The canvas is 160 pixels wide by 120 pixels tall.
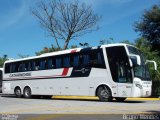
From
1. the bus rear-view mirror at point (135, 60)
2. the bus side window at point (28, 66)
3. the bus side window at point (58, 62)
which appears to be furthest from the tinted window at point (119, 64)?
the bus side window at point (28, 66)

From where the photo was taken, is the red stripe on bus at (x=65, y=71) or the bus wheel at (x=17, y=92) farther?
the bus wheel at (x=17, y=92)

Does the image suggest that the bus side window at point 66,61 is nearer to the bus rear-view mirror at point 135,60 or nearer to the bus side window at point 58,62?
the bus side window at point 58,62

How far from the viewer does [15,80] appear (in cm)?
2938

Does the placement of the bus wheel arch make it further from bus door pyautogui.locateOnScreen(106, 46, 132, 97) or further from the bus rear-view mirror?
the bus rear-view mirror

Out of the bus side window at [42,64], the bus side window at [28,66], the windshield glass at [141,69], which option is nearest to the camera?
the windshield glass at [141,69]

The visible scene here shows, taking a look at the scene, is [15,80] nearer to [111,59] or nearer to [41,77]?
[41,77]

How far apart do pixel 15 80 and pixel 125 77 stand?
35.4ft

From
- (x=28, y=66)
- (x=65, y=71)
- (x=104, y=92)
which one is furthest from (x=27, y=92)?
(x=104, y=92)

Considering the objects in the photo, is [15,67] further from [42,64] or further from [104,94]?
[104,94]

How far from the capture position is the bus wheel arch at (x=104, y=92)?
72.0 ft

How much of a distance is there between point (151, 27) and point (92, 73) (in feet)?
97.0

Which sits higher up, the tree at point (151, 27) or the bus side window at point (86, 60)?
the tree at point (151, 27)

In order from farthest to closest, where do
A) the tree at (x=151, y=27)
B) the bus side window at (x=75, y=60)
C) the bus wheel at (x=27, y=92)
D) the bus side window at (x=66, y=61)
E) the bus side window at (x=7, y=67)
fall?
1. the tree at (x=151, y=27)
2. the bus side window at (x=7, y=67)
3. the bus wheel at (x=27, y=92)
4. the bus side window at (x=66, y=61)
5. the bus side window at (x=75, y=60)

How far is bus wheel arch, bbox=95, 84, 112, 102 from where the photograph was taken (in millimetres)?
21938
